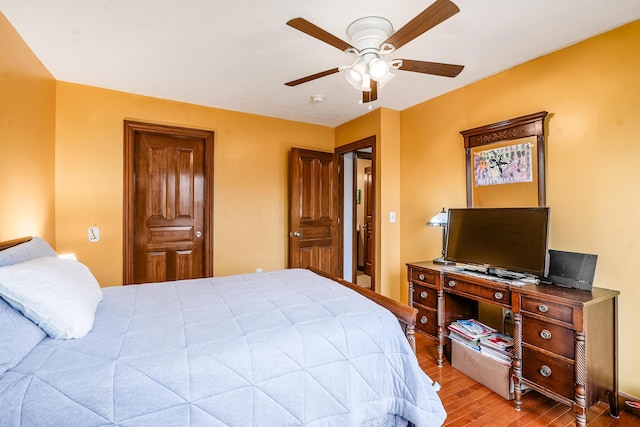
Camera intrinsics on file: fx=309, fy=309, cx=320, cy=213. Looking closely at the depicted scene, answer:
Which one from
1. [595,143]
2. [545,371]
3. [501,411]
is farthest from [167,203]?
[595,143]

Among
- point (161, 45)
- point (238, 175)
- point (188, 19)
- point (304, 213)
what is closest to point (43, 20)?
point (161, 45)

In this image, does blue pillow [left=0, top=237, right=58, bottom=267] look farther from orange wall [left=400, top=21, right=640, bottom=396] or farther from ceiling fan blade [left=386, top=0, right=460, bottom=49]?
orange wall [left=400, top=21, right=640, bottom=396]

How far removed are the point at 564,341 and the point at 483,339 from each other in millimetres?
570

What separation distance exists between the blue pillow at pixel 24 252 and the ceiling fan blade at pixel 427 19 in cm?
216

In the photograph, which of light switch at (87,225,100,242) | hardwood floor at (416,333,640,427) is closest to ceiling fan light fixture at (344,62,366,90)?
hardwood floor at (416,333,640,427)

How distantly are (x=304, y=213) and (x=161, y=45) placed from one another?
7.81 ft

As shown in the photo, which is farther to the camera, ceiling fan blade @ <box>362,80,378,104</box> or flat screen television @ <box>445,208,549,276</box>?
flat screen television @ <box>445,208,549,276</box>

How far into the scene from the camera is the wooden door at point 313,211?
3947 millimetres

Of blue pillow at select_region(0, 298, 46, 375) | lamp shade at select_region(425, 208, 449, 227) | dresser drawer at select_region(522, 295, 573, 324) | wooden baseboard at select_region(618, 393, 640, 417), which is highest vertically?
lamp shade at select_region(425, 208, 449, 227)

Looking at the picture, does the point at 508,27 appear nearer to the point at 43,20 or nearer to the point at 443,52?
the point at 443,52

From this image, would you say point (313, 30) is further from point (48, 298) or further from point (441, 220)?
point (441, 220)

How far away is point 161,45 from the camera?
227cm

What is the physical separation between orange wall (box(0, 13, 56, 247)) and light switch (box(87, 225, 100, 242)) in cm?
28

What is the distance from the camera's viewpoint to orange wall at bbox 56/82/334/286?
301 cm
